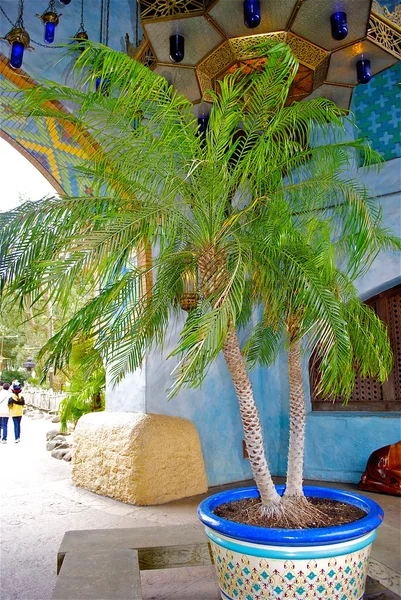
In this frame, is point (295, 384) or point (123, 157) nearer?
point (123, 157)

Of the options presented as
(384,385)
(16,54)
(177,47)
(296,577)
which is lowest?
(296,577)

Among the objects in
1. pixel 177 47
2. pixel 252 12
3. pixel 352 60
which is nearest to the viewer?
pixel 252 12

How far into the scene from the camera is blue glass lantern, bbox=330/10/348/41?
14.0 feet

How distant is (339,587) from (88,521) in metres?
3.07

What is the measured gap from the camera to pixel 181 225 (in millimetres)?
3252

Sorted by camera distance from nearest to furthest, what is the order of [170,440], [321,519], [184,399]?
[321,519] < [170,440] < [184,399]

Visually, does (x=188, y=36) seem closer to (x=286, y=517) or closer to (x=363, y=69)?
(x=363, y=69)

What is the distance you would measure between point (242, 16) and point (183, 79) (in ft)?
3.44

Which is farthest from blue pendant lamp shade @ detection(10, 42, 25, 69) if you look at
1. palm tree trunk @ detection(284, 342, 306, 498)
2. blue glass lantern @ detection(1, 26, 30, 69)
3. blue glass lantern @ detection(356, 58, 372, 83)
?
palm tree trunk @ detection(284, 342, 306, 498)

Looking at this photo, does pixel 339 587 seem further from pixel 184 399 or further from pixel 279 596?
pixel 184 399

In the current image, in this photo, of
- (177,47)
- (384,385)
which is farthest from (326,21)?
(384,385)

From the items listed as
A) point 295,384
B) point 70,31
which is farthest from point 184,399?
point 70,31

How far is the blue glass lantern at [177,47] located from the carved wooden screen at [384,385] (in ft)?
14.4

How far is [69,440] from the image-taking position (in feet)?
32.3
